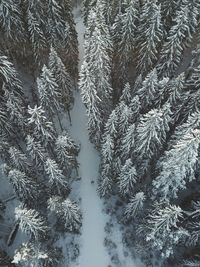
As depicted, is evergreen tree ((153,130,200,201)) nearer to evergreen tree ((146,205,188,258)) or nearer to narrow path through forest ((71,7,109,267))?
evergreen tree ((146,205,188,258))

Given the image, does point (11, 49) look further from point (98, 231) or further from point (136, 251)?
point (136, 251)

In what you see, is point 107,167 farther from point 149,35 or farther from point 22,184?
point 149,35

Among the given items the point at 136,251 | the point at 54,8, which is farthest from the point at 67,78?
the point at 136,251

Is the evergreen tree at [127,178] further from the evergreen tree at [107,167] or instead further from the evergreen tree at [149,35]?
the evergreen tree at [149,35]

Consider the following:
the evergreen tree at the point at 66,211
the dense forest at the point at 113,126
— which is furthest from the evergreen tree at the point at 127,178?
the evergreen tree at the point at 66,211

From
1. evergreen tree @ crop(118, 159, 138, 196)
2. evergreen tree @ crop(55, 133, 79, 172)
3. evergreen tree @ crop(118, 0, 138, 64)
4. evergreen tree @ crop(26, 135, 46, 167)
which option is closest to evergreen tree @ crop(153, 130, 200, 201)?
evergreen tree @ crop(118, 159, 138, 196)

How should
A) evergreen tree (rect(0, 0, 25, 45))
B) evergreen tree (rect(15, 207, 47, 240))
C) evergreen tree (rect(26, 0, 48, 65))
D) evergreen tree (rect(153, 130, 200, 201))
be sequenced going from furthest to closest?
evergreen tree (rect(26, 0, 48, 65)) < evergreen tree (rect(0, 0, 25, 45)) < evergreen tree (rect(15, 207, 47, 240)) < evergreen tree (rect(153, 130, 200, 201))
